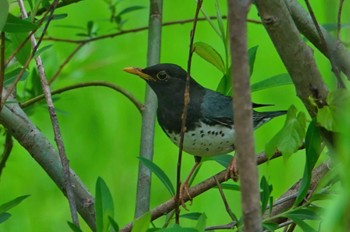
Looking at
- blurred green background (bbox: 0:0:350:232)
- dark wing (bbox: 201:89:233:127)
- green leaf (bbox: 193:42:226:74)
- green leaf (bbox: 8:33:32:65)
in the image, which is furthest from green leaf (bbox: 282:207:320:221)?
blurred green background (bbox: 0:0:350:232)

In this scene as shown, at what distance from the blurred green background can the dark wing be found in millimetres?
1166

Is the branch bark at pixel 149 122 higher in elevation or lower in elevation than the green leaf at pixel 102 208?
higher

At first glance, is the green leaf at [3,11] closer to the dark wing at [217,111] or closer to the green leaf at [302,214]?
the green leaf at [302,214]

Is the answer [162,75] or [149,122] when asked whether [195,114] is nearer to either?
[162,75]

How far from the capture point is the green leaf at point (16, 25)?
2006mm

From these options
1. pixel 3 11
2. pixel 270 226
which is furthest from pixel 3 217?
pixel 270 226

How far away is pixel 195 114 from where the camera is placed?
11.4 feet

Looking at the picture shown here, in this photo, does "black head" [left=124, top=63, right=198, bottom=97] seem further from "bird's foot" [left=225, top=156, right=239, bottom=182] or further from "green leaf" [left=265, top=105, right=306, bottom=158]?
"green leaf" [left=265, top=105, right=306, bottom=158]

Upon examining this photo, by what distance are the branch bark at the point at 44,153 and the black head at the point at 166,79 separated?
912mm

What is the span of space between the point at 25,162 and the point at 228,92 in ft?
9.54

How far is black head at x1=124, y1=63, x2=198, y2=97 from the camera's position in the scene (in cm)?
354

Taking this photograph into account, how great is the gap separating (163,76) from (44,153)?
1.11m

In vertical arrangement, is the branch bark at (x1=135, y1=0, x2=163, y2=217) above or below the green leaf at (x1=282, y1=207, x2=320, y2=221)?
above

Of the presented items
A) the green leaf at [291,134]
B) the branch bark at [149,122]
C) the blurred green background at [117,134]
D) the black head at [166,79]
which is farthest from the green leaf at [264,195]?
the blurred green background at [117,134]
